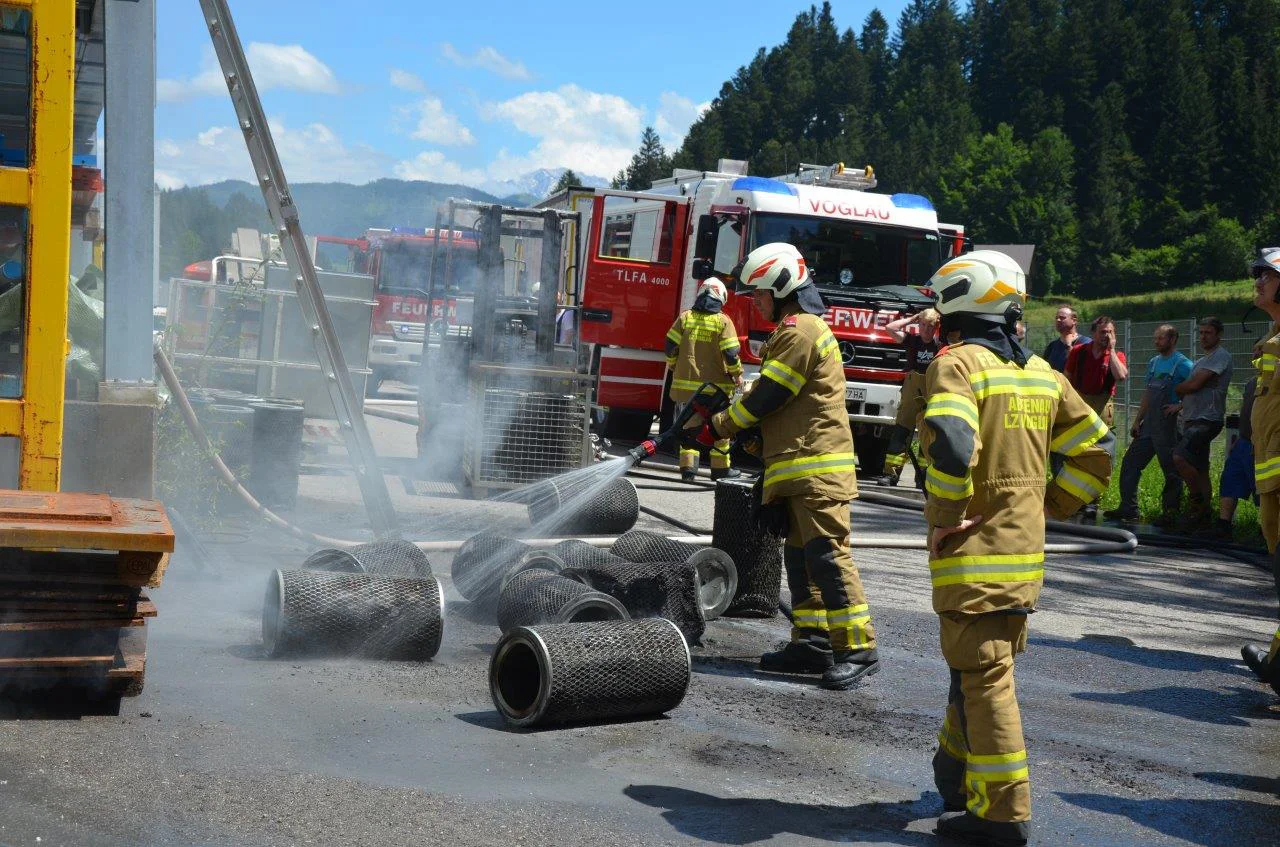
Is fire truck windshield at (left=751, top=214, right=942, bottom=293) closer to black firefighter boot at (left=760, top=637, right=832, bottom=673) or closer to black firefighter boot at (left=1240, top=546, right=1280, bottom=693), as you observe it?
black firefighter boot at (left=1240, top=546, right=1280, bottom=693)

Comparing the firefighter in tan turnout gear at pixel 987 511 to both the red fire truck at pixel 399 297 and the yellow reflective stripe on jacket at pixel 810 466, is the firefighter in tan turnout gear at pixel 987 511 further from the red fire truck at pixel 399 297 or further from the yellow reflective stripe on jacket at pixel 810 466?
the red fire truck at pixel 399 297

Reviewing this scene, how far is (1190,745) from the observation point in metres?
5.39

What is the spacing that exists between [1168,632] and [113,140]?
6.46 metres

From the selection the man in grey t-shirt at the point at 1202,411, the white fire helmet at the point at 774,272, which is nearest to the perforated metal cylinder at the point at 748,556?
the white fire helmet at the point at 774,272

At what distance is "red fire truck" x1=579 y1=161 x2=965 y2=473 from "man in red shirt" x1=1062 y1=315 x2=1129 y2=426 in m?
2.65

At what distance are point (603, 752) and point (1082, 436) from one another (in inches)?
78.6

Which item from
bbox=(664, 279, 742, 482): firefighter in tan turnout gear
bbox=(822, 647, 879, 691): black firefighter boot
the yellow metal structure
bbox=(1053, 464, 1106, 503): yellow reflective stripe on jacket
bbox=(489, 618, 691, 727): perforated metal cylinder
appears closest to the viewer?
bbox=(1053, 464, 1106, 503): yellow reflective stripe on jacket

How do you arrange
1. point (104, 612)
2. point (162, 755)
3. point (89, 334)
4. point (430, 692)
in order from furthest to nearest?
1. point (89, 334)
2. point (430, 692)
3. point (104, 612)
4. point (162, 755)

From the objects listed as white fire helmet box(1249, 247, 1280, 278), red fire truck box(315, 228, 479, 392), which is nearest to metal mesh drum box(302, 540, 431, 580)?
white fire helmet box(1249, 247, 1280, 278)

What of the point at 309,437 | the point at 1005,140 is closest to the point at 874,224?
the point at 309,437

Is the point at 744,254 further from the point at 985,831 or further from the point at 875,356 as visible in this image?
the point at 985,831

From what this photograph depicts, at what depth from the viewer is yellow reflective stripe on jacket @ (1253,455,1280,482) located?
19.8 feet

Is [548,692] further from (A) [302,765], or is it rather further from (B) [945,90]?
(B) [945,90]

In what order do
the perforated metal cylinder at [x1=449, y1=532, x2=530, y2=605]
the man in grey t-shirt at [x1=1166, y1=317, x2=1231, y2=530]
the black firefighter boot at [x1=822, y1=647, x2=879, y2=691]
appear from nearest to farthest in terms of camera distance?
1. the black firefighter boot at [x1=822, y1=647, x2=879, y2=691]
2. the perforated metal cylinder at [x1=449, y1=532, x2=530, y2=605]
3. the man in grey t-shirt at [x1=1166, y1=317, x2=1231, y2=530]
